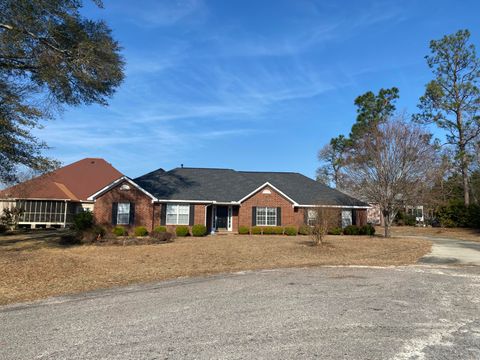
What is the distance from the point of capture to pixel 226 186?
108ft

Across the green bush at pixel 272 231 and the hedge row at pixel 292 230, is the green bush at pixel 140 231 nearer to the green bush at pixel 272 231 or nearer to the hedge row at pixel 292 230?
the hedge row at pixel 292 230

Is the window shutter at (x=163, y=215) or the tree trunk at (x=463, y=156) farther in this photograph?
the tree trunk at (x=463, y=156)

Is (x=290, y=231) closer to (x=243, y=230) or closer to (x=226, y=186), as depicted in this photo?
(x=243, y=230)

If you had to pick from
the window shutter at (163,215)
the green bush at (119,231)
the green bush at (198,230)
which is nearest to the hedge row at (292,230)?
the green bush at (198,230)

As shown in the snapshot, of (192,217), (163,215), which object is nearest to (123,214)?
(163,215)

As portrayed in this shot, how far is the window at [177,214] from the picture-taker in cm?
2888

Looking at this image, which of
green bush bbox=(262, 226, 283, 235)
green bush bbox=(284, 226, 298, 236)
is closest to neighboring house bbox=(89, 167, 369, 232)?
green bush bbox=(262, 226, 283, 235)

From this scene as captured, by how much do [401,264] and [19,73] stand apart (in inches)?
717

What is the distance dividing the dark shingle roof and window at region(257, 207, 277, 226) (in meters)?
1.94

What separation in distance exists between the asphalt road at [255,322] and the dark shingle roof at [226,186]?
779 inches

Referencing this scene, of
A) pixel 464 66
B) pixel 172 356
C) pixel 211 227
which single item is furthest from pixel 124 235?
pixel 464 66

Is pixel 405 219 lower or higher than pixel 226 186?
lower

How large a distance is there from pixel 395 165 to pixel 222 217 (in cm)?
1386

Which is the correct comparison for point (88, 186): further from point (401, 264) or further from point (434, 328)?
point (434, 328)
